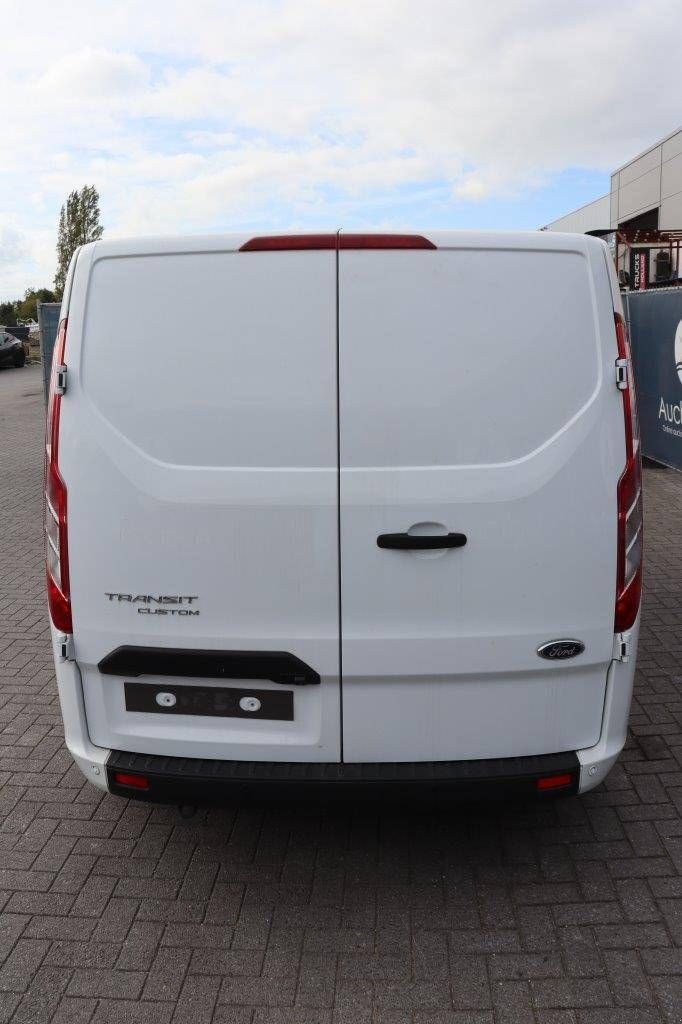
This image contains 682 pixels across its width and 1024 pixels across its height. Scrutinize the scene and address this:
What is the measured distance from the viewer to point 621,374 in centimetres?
290

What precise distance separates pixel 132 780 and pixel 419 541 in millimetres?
1244

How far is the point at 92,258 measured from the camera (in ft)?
9.78

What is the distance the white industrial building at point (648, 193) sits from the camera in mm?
30641

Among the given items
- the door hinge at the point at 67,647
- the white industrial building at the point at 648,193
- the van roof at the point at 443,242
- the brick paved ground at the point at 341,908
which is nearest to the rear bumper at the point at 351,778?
the brick paved ground at the point at 341,908

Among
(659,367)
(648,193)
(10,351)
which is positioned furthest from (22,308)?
(659,367)

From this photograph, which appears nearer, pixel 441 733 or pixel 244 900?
pixel 441 733

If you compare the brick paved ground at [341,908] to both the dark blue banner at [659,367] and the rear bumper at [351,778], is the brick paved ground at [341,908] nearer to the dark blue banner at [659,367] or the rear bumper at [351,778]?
the rear bumper at [351,778]

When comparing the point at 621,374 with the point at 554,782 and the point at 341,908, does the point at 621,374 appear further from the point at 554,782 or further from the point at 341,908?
the point at 341,908

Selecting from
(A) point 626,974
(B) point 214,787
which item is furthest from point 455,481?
(A) point 626,974

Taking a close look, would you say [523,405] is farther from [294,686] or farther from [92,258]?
[92,258]

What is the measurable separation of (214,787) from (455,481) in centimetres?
123

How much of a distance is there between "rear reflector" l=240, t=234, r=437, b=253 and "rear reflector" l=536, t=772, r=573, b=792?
1702 mm

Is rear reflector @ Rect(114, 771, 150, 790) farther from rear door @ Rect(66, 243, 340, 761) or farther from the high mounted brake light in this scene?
the high mounted brake light

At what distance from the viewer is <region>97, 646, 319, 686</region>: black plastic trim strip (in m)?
2.94
